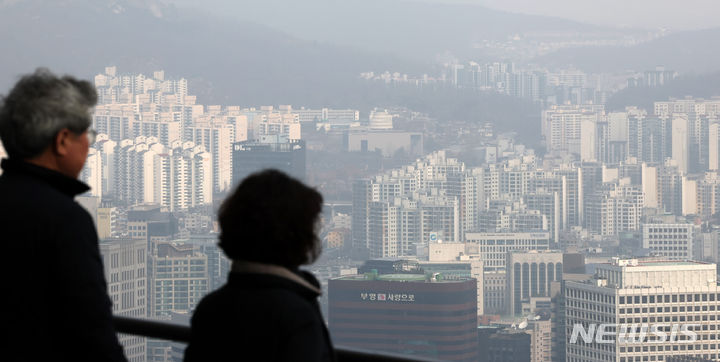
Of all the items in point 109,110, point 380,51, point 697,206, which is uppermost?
point 380,51

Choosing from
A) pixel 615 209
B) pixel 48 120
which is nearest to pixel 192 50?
pixel 615 209

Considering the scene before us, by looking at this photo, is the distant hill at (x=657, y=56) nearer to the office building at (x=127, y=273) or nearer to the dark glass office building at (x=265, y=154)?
the dark glass office building at (x=265, y=154)

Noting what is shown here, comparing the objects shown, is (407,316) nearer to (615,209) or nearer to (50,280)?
(615,209)

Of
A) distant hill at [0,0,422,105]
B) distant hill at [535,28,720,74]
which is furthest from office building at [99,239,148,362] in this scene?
distant hill at [535,28,720,74]

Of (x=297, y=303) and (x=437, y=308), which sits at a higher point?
(x=297, y=303)

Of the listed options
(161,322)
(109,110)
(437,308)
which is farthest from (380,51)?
(161,322)

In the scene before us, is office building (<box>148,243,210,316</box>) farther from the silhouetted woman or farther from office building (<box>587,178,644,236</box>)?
the silhouetted woman

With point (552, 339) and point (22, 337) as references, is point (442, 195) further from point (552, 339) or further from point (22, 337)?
point (22, 337)
